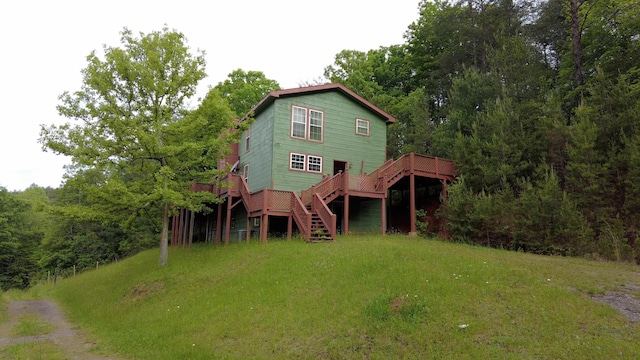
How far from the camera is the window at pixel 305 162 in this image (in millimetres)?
21797

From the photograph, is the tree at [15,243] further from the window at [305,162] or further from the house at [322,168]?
the window at [305,162]

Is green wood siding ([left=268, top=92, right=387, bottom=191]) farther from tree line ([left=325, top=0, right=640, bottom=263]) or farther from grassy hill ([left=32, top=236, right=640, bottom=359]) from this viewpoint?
grassy hill ([left=32, top=236, right=640, bottom=359])

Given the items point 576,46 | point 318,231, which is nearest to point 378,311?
point 318,231

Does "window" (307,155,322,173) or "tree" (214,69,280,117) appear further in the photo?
"tree" (214,69,280,117)

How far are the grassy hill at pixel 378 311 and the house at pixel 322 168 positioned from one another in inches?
210

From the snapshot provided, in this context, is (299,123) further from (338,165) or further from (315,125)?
(338,165)

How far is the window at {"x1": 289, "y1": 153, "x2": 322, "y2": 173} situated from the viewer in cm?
2180

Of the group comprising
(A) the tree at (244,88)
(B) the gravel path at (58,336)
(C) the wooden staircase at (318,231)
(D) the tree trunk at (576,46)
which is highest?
(A) the tree at (244,88)

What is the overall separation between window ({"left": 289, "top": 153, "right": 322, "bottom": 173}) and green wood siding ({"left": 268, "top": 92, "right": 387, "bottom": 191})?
0.61 feet

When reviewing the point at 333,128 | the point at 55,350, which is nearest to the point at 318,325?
the point at 55,350

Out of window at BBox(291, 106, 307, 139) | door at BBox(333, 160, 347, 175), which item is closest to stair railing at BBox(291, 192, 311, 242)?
window at BBox(291, 106, 307, 139)

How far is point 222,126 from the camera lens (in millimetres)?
19047

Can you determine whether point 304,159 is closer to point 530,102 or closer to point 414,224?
point 414,224

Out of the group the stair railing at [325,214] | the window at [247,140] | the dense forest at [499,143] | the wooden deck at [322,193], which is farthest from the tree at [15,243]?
the stair railing at [325,214]
